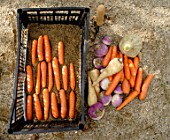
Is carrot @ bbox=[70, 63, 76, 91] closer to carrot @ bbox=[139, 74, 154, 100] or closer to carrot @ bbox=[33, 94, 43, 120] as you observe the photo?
carrot @ bbox=[33, 94, 43, 120]

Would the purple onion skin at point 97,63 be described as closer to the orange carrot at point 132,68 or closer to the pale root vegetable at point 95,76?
the pale root vegetable at point 95,76

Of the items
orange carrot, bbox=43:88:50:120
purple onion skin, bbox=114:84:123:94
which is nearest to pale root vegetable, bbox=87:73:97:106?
purple onion skin, bbox=114:84:123:94

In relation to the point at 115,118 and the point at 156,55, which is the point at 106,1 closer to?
the point at 156,55

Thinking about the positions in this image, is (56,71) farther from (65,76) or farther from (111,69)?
(111,69)

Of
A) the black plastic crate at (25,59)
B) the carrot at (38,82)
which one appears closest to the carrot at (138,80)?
the black plastic crate at (25,59)

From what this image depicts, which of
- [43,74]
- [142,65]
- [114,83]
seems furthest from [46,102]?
[142,65]

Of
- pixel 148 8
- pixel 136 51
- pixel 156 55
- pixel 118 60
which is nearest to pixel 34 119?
pixel 118 60
